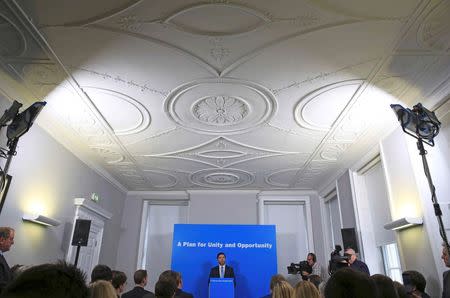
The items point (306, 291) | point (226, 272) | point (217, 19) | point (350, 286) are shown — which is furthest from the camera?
point (226, 272)

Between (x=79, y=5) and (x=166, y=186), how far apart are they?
6.15 m

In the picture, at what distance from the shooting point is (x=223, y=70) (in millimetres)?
3561

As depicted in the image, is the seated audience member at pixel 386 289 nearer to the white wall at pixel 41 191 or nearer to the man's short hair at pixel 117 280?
the man's short hair at pixel 117 280

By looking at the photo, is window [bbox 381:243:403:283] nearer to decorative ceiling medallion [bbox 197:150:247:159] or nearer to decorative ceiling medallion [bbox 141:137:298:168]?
decorative ceiling medallion [bbox 141:137:298:168]

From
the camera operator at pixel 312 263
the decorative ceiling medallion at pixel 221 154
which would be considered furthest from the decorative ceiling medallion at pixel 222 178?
the camera operator at pixel 312 263

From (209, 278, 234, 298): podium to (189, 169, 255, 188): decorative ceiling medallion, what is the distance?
2.35 m

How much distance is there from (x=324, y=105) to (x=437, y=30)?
1.59 meters

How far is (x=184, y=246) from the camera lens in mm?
7449

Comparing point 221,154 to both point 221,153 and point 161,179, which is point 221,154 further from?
point 161,179

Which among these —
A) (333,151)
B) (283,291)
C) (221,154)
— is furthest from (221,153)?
(283,291)

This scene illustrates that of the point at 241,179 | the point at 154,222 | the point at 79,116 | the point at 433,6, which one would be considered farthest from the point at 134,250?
the point at 433,6

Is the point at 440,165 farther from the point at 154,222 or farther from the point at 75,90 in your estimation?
the point at 154,222

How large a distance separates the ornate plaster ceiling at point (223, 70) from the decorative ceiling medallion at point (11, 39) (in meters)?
0.01

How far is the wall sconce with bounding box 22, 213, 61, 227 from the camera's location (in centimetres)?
434
